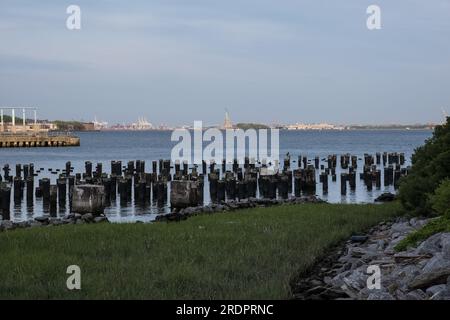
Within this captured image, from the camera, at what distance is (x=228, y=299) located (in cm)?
Result: 824

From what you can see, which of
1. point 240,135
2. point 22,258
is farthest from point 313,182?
point 240,135

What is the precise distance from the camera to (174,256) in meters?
11.1

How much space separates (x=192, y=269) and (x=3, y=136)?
4451 inches

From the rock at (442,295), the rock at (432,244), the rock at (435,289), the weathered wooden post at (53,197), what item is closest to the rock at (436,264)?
the rock at (435,289)

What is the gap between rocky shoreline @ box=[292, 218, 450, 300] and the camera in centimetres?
821

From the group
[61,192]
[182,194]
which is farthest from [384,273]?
[61,192]

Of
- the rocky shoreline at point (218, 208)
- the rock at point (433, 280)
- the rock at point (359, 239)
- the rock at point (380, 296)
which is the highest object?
the rock at point (433, 280)

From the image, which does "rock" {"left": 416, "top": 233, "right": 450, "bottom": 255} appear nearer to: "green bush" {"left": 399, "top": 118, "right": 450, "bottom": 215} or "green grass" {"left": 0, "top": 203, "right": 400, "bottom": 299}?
"green grass" {"left": 0, "top": 203, "right": 400, "bottom": 299}

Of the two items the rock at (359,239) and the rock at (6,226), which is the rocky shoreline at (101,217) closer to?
the rock at (6,226)

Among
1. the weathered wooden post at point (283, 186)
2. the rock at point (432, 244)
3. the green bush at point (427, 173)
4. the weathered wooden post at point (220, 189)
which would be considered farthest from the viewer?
the weathered wooden post at point (283, 186)

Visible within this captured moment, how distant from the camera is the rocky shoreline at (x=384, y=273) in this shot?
8.21 m

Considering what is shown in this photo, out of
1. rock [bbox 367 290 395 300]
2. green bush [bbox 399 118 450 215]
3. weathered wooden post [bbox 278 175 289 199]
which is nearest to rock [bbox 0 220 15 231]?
green bush [bbox 399 118 450 215]

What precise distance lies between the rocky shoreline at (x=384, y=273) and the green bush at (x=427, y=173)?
8.82 feet
